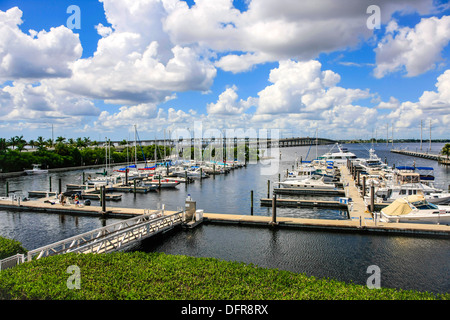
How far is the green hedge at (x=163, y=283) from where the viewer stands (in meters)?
10.3

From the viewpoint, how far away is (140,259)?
1426 cm

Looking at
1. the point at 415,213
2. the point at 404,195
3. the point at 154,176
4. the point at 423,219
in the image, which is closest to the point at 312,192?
the point at 404,195

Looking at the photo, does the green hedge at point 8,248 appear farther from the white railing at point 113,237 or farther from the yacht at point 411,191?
the yacht at point 411,191

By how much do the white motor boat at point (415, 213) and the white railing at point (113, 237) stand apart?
19.9 metres

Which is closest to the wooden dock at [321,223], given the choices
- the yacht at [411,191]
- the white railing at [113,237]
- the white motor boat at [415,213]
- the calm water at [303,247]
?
the calm water at [303,247]

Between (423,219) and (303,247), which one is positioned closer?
(303,247)

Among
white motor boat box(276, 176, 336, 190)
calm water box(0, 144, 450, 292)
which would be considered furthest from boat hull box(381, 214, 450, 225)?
white motor boat box(276, 176, 336, 190)

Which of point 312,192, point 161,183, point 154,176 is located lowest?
point 312,192

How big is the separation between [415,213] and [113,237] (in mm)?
26773

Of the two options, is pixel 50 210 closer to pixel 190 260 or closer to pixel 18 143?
pixel 190 260

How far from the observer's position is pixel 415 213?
2980 centimetres

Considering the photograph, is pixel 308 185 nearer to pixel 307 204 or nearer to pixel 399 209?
pixel 307 204
